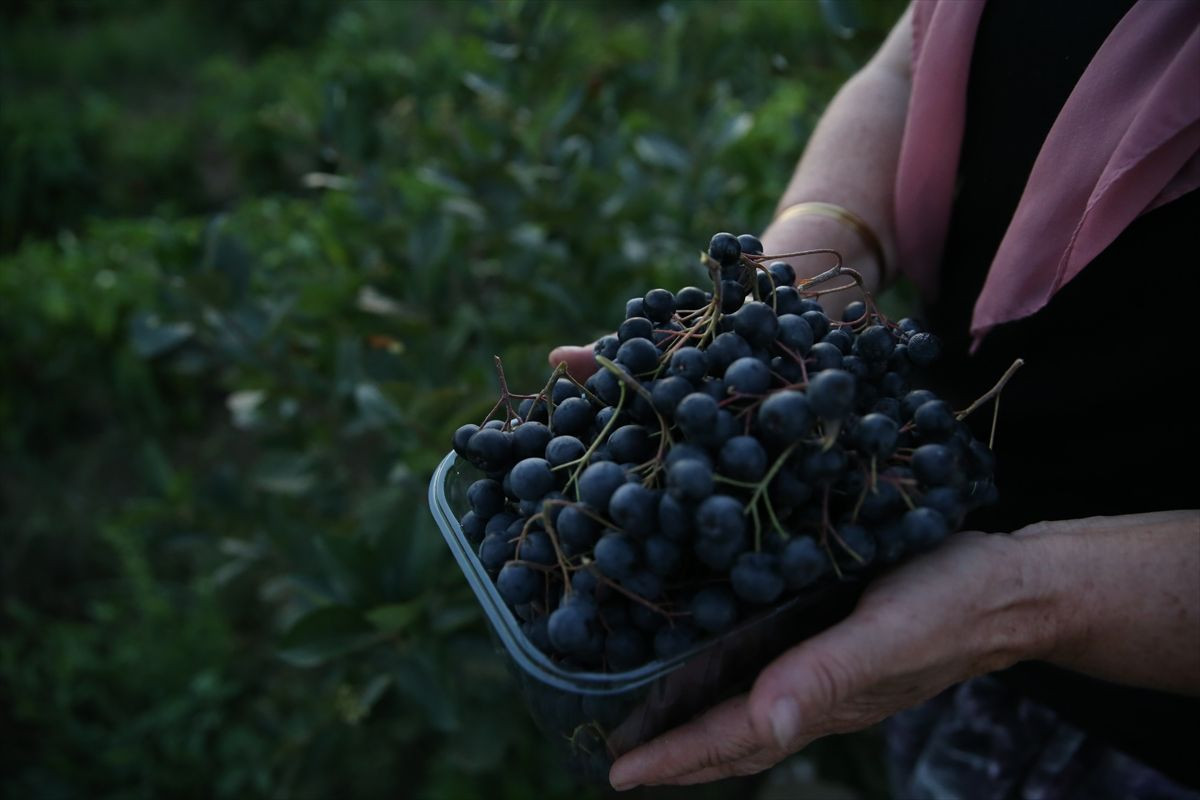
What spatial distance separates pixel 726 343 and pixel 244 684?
1687 mm

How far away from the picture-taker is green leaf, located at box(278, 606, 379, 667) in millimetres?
1104

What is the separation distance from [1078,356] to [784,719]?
1.66 feet

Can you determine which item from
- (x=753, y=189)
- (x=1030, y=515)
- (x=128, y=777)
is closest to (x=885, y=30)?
(x=753, y=189)

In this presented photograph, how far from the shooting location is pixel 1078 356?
2.96 ft

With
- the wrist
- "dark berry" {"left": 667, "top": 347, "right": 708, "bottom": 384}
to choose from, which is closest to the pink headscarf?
the wrist

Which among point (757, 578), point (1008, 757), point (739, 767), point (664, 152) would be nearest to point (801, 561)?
point (757, 578)

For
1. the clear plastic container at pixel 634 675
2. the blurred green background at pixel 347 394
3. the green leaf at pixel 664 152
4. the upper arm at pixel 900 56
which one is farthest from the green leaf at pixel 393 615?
the green leaf at pixel 664 152

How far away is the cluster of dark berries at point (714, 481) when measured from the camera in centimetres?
62

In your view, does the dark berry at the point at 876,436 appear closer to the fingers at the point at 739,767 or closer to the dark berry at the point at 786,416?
the dark berry at the point at 786,416

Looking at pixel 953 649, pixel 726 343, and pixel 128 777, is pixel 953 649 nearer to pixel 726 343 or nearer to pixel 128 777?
pixel 726 343

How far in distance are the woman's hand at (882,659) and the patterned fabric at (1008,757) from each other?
44cm

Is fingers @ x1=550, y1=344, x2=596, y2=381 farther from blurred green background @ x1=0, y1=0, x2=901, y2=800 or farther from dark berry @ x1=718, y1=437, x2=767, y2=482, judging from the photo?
blurred green background @ x1=0, y1=0, x2=901, y2=800

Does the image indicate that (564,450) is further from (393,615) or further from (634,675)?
(393,615)

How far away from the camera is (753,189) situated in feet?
6.21
